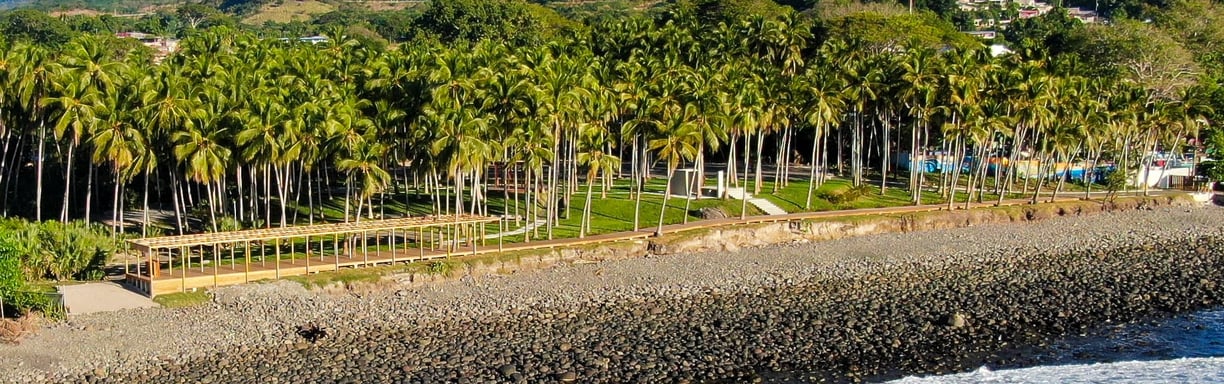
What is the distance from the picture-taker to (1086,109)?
260 ft

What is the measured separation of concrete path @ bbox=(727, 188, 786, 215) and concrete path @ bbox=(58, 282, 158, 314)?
34.1 m

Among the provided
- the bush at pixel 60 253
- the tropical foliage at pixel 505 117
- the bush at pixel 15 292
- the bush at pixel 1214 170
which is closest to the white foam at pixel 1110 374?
the tropical foliage at pixel 505 117

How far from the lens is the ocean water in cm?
3997

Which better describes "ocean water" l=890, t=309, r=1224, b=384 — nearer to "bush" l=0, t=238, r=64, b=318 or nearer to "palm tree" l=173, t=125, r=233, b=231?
"bush" l=0, t=238, r=64, b=318

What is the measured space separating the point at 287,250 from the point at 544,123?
519 inches

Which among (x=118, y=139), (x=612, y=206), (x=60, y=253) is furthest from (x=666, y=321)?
(x=118, y=139)

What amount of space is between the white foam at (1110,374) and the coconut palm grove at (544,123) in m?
24.5

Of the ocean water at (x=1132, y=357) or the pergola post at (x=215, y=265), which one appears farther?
the pergola post at (x=215, y=265)

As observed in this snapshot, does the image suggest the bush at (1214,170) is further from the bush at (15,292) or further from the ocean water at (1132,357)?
the bush at (15,292)

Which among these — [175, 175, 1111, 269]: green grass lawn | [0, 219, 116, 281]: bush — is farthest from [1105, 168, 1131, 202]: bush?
[0, 219, 116, 281]: bush

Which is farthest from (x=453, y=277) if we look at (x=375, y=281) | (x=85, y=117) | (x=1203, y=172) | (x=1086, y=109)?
(x=1203, y=172)

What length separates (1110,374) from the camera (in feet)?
133

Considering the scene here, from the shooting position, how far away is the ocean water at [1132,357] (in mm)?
39969

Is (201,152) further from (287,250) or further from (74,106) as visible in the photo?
(74,106)
